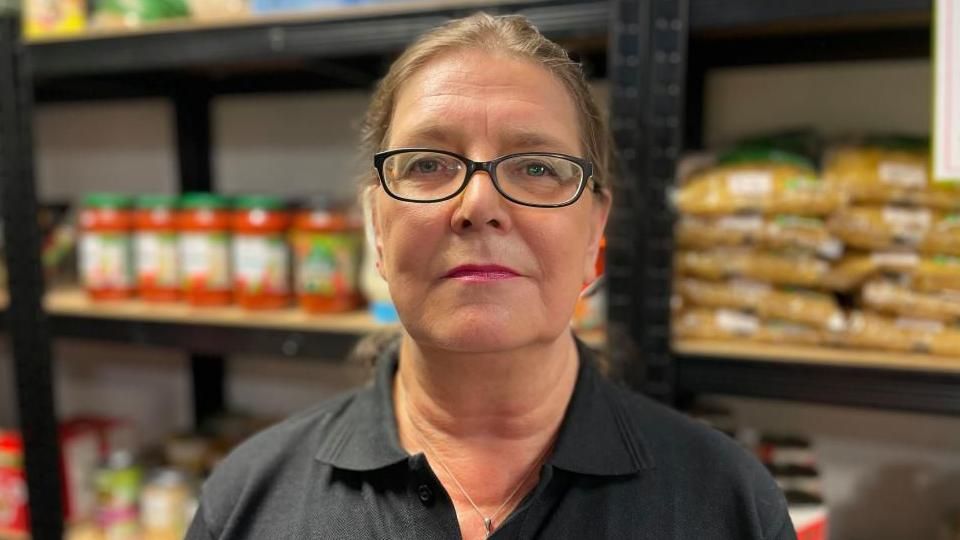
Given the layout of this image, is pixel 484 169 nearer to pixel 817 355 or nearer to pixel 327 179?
pixel 817 355

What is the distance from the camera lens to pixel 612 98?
1.09m

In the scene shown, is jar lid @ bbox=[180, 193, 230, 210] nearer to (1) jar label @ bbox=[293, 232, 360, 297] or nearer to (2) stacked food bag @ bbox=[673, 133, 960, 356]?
(1) jar label @ bbox=[293, 232, 360, 297]

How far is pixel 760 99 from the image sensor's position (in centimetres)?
148

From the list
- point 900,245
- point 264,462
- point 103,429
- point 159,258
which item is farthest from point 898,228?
point 103,429

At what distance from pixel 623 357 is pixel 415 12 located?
649 millimetres

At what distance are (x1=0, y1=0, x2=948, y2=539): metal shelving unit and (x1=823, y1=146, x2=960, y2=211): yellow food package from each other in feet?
0.68

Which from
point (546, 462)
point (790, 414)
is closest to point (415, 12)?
point (546, 462)

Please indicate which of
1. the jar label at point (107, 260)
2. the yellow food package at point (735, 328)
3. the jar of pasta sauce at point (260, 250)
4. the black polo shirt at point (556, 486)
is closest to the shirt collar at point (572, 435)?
the black polo shirt at point (556, 486)

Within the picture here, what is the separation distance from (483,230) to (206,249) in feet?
2.95

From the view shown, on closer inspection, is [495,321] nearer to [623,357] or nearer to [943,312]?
[623,357]

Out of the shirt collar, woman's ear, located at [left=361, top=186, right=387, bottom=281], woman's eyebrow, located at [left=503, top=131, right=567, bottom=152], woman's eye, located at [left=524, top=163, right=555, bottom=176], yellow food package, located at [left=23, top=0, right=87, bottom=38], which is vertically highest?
yellow food package, located at [left=23, top=0, right=87, bottom=38]

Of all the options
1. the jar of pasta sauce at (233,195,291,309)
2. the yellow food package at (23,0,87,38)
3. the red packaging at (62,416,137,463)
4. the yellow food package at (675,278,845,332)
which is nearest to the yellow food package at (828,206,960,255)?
the yellow food package at (675,278,845,332)

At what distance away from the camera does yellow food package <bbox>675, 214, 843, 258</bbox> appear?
44.3 inches

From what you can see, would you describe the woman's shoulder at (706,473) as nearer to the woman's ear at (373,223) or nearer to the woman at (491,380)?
the woman at (491,380)
